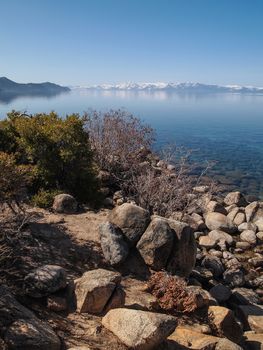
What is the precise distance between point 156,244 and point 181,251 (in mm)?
853

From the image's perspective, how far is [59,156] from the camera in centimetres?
1644

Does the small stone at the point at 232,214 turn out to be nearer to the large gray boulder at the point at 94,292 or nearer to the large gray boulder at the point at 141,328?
the large gray boulder at the point at 94,292

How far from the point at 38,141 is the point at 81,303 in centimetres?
874

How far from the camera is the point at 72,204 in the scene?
14.8 m

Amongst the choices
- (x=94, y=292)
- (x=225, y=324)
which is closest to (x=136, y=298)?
(x=94, y=292)

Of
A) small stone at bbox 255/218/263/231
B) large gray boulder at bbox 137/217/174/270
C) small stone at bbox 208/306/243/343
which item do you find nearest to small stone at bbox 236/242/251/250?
small stone at bbox 255/218/263/231

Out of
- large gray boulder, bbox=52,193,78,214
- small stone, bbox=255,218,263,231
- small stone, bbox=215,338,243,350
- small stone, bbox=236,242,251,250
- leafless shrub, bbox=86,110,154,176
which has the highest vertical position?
leafless shrub, bbox=86,110,154,176

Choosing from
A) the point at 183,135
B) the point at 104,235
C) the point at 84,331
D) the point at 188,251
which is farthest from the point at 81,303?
the point at 183,135

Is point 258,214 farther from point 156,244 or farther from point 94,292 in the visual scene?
point 94,292

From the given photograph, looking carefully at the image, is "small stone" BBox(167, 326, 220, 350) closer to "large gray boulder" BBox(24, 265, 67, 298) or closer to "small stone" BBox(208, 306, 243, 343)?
"small stone" BBox(208, 306, 243, 343)

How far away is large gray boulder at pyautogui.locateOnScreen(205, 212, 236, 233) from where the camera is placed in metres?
21.3

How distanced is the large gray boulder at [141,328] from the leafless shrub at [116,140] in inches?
515

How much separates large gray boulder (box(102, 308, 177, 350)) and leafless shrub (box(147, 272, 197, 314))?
6.13 feet

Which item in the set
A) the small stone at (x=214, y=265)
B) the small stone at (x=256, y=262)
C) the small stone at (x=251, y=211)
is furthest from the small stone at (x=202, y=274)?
the small stone at (x=251, y=211)
